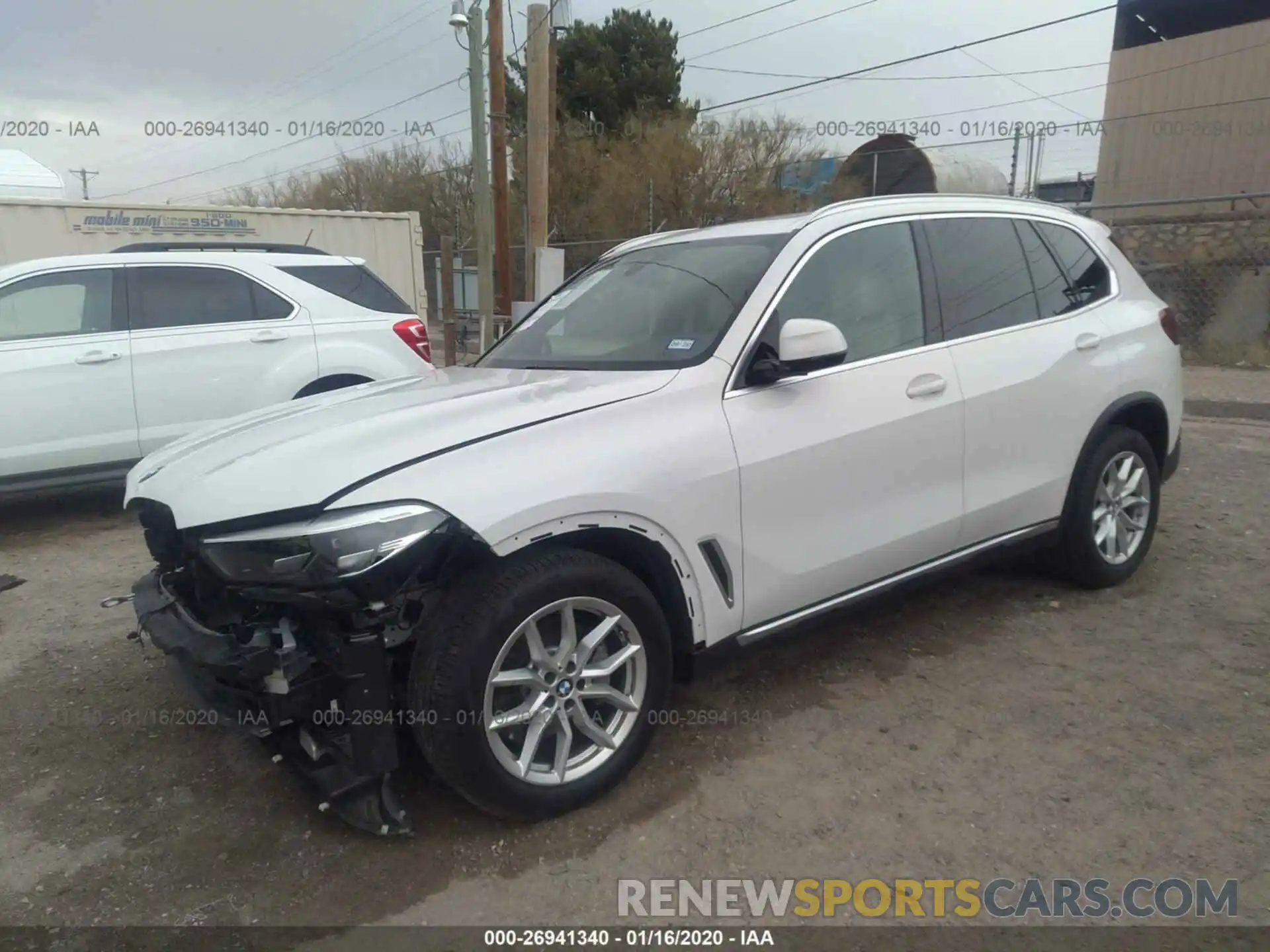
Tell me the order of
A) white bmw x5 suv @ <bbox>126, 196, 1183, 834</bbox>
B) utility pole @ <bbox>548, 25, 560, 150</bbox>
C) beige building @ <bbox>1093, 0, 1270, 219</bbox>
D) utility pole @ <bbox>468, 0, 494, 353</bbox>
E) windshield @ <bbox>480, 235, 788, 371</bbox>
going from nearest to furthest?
1. white bmw x5 suv @ <bbox>126, 196, 1183, 834</bbox>
2. windshield @ <bbox>480, 235, 788, 371</bbox>
3. utility pole @ <bbox>548, 25, 560, 150</bbox>
4. utility pole @ <bbox>468, 0, 494, 353</bbox>
5. beige building @ <bbox>1093, 0, 1270, 219</bbox>

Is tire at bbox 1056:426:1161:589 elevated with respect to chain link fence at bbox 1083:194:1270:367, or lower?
lower

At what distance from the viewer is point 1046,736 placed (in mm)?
3281

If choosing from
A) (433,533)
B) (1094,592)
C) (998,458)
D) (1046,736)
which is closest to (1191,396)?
(1094,592)

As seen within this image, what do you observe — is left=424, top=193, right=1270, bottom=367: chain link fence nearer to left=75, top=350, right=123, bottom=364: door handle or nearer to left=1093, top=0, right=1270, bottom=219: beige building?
left=1093, top=0, right=1270, bottom=219: beige building

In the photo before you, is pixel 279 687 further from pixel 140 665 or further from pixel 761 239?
pixel 761 239

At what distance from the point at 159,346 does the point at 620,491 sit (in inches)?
190

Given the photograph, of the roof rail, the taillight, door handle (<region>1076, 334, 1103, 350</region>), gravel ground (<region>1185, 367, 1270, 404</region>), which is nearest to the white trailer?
the roof rail

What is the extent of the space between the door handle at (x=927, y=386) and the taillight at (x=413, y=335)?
4.47 m

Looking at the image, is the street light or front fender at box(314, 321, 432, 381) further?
the street light

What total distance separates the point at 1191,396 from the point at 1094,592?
653cm

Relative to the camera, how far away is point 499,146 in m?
13.8

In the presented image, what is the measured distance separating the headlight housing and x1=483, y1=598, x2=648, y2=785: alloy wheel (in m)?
0.42

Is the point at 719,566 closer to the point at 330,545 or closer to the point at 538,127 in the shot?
the point at 330,545

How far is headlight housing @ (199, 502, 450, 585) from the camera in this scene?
2.41 m
